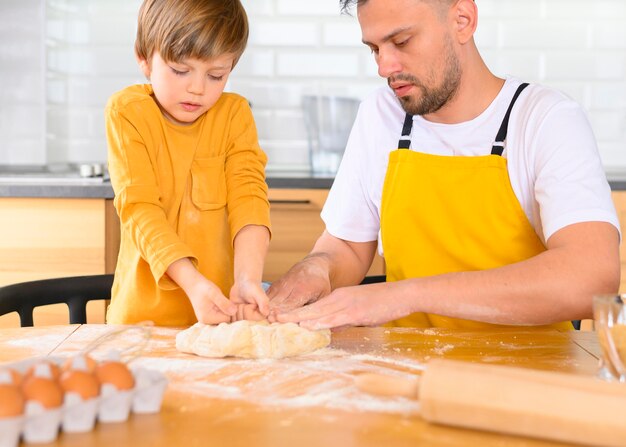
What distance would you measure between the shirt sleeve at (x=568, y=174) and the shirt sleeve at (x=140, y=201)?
671 millimetres

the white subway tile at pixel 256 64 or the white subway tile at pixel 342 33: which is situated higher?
the white subway tile at pixel 342 33

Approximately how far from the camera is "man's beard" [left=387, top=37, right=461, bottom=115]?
5.86ft

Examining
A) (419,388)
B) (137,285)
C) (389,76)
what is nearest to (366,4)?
(389,76)

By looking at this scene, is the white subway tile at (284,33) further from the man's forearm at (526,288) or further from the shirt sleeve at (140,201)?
the man's forearm at (526,288)

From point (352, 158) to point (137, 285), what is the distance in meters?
0.57

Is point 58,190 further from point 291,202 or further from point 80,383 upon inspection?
point 80,383

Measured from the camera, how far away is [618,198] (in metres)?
2.93

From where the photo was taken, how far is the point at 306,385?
1104 mm

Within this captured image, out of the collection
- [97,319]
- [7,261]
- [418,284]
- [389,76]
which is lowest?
[97,319]

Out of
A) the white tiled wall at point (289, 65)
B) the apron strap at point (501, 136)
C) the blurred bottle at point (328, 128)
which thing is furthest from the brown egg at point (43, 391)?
the white tiled wall at point (289, 65)

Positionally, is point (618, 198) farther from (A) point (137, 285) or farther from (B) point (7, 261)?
(B) point (7, 261)

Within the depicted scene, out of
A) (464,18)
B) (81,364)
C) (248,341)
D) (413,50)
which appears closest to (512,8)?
(464,18)

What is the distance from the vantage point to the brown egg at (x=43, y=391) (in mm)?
849

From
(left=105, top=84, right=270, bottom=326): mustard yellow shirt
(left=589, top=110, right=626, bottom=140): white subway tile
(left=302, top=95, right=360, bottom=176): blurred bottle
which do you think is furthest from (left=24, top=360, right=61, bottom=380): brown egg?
(left=589, top=110, right=626, bottom=140): white subway tile
